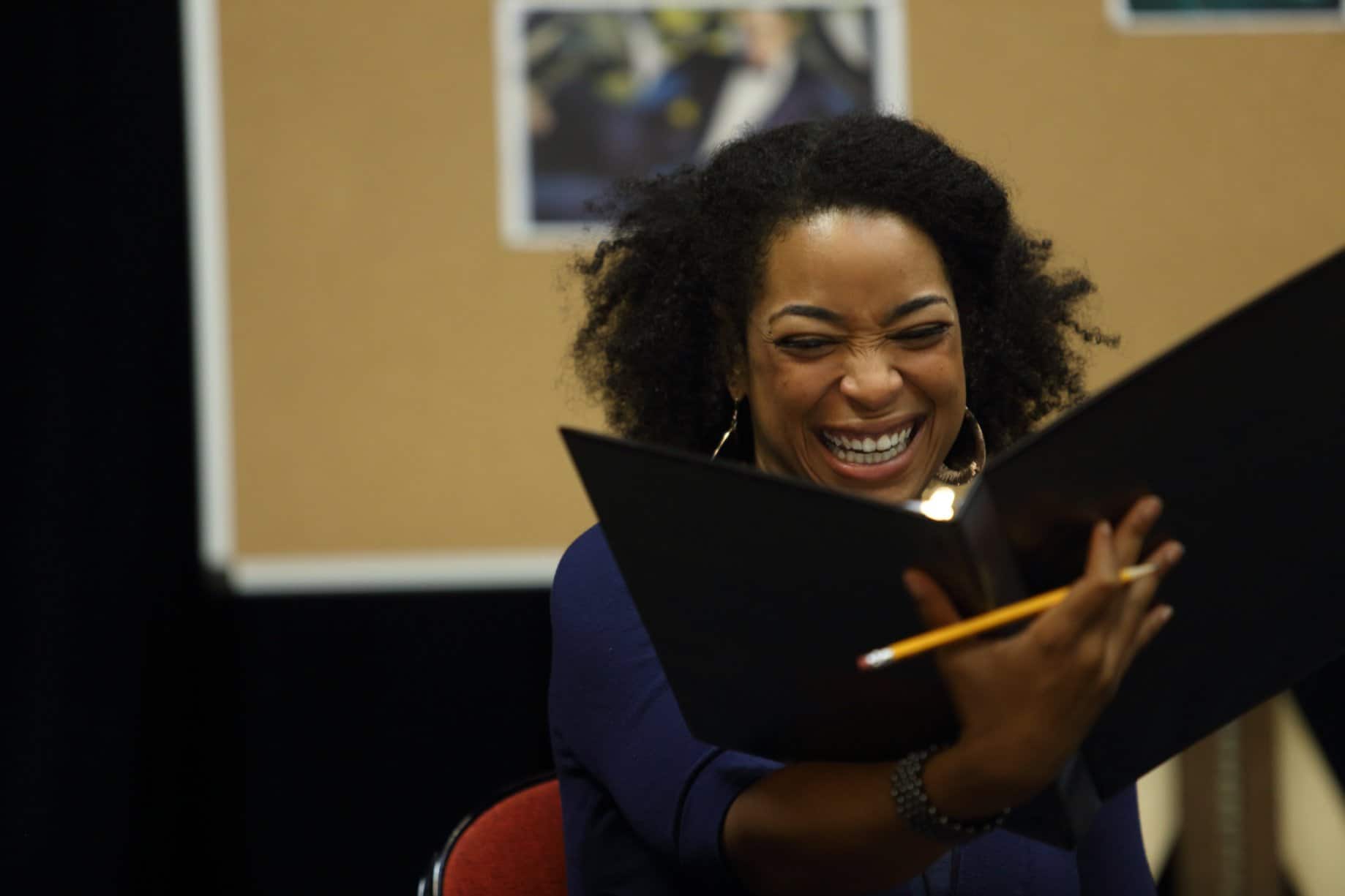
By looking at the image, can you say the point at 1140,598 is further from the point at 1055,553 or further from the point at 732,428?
the point at 732,428

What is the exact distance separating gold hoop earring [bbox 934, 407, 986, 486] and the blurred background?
3.48 feet

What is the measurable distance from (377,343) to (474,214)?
0.28 meters

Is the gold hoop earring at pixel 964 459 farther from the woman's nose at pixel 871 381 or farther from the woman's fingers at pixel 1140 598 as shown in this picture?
the woman's fingers at pixel 1140 598

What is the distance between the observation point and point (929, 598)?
0.82 meters

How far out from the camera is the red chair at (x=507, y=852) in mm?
1299

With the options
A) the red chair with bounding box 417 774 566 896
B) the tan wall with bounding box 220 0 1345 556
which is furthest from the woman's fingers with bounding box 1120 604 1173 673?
the tan wall with bounding box 220 0 1345 556

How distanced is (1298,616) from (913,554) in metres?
0.31

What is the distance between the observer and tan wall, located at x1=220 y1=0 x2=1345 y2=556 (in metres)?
2.54

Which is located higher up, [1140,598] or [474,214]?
[474,214]

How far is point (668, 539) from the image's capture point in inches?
34.3

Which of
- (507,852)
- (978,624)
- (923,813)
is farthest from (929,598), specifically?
(507,852)

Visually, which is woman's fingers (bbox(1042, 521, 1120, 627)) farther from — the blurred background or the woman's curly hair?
the blurred background

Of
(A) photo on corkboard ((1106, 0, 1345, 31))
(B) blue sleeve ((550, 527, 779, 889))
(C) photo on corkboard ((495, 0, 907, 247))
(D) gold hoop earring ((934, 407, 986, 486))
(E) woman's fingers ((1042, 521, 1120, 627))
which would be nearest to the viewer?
(E) woman's fingers ((1042, 521, 1120, 627))

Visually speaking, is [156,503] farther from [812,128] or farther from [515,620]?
[812,128]
